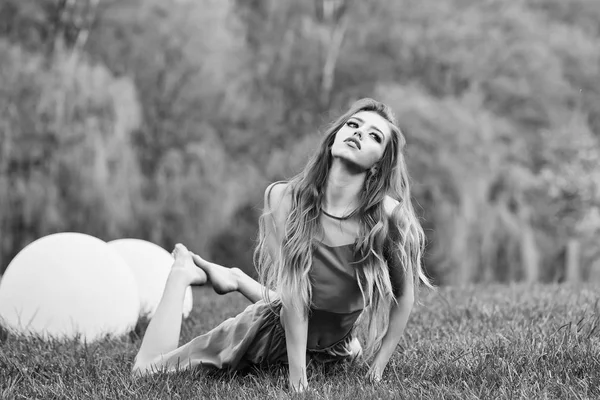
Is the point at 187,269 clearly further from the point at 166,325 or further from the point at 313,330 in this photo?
the point at 313,330

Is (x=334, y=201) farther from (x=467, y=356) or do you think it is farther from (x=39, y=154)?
(x=39, y=154)

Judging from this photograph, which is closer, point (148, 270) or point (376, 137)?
point (376, 137)

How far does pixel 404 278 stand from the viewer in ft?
10.2

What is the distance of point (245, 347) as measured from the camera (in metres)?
3.24

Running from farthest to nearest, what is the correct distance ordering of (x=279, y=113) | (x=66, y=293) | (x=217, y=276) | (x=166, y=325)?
(x=279, y=113) < (x=66, y=293) < (x=217, y=276) < (x=166, y=325)

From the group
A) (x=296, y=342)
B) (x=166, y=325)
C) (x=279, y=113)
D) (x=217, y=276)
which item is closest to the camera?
(x=296, y=342)

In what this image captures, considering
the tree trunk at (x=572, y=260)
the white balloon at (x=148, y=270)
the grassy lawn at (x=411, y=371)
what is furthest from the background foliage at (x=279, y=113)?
the grassy lawn at (x=411, y=371)

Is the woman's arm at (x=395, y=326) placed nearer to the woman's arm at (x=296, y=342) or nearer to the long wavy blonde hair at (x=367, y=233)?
the long wavy blonde hair at (x=367, y=233)

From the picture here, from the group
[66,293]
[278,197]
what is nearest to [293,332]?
[278,197]

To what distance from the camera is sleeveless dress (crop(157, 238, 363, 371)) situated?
9.88ft

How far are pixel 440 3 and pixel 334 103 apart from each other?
3.10m

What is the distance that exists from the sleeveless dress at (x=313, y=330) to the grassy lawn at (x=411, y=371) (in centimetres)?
7

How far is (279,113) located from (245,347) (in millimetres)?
12915

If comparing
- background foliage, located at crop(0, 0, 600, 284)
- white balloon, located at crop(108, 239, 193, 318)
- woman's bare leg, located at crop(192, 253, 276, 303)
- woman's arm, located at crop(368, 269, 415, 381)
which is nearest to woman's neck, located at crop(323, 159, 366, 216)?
woman's arm, located at crop(368, 269, 415, 381)
